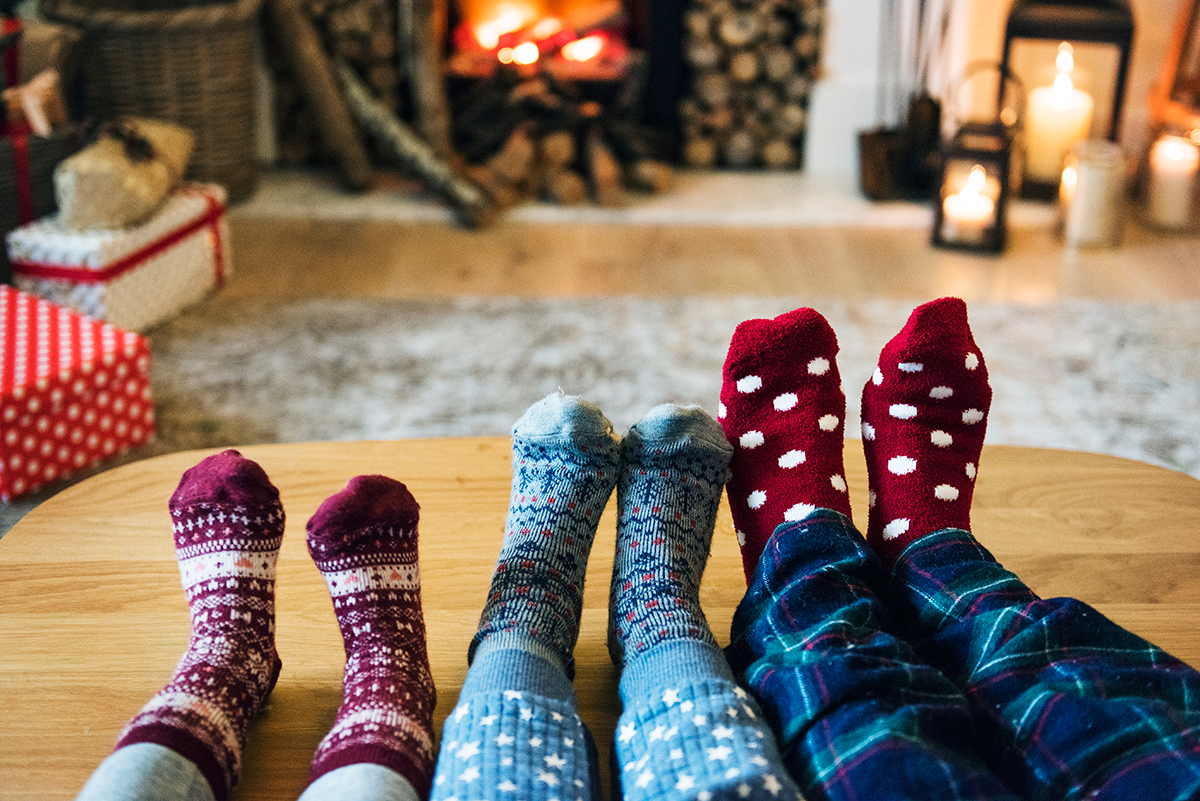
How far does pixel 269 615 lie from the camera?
82cm

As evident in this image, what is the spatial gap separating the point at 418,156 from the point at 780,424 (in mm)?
1935

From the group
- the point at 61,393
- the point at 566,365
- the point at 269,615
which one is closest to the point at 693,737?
the point at 269,615

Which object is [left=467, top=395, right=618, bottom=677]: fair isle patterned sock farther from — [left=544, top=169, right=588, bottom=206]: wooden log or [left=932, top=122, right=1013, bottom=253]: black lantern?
[left=544, top=169, right=588, bottom=206]: wooden log

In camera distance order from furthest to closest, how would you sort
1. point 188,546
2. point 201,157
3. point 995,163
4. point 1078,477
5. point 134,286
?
point 201,157 → point 995,163 → point 134,286 → point 1078,477 → point 188,546

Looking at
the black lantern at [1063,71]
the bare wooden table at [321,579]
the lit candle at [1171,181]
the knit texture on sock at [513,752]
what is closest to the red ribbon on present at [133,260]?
the bare wooden table at [321,579]

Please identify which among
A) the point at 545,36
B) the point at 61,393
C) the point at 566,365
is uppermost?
the point at 545,36

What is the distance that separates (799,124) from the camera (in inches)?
117

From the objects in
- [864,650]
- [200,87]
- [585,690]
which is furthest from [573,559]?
[200,87]

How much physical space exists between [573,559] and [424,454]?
300 millimetres

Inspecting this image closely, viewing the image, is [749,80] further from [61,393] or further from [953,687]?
[953,687]

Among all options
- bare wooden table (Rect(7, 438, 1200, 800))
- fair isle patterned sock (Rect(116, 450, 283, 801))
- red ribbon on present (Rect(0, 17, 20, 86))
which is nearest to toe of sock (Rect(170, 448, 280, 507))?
fair isle patterned sock (Rect(116, 450, 283, 801))

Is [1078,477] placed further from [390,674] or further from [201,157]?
[201,157]

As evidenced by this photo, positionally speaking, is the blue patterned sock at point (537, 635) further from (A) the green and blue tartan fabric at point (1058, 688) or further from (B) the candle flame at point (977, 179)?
(B) the candle flame at point (977, 179)

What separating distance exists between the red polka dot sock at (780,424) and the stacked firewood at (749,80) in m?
2.00
